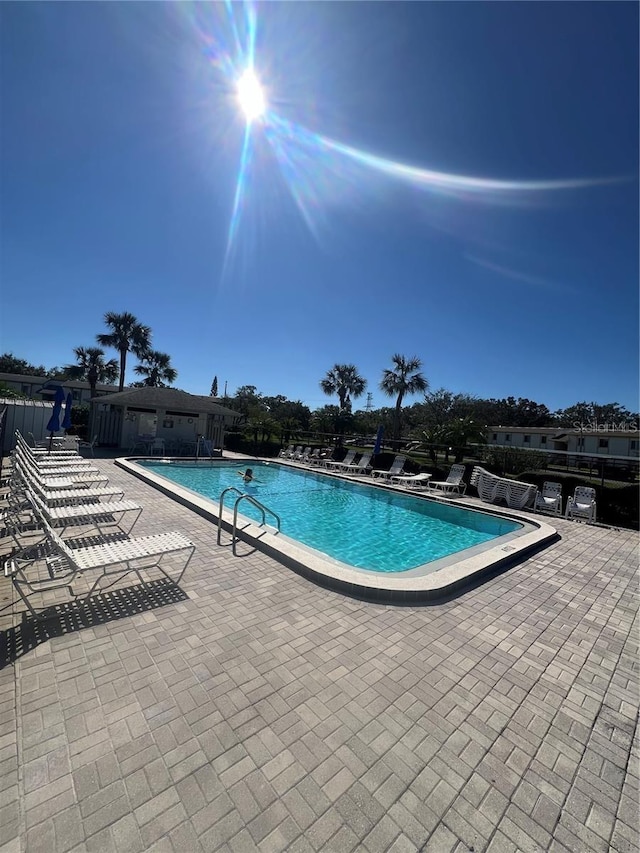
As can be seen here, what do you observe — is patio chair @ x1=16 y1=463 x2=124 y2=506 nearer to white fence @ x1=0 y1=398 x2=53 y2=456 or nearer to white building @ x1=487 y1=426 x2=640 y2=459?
white fence @ x1=0 y1=398 x2=53 y2=456

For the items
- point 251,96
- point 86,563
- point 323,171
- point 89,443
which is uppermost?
point 251,96

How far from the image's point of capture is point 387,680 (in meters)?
2.72

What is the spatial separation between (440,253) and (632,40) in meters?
6.69

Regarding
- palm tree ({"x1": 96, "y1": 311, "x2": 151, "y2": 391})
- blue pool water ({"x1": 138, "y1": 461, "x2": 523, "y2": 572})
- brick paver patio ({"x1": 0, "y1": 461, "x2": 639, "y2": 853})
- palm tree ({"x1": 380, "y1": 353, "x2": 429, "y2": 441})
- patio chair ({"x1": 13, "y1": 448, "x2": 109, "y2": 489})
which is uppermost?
palm tree ({"x1": 96, "y1": 311, "x2": 151, "y2": 391})

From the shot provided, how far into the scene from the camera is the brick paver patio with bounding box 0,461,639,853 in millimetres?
1680

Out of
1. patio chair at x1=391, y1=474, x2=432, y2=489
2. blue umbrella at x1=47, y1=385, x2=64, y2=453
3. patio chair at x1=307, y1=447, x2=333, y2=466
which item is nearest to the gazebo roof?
patio chair at x1=307, y1=447, x2=333, y2=466

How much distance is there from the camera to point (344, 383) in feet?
96.1

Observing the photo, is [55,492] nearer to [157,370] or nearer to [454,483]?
[454,483]

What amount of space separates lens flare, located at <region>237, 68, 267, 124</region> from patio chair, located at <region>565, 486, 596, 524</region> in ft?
42.1

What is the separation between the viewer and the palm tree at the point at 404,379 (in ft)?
83.3

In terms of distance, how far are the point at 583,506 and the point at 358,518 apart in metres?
6.27

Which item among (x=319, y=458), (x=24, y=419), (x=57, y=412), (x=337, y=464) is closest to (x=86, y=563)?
(x=57, y=412)

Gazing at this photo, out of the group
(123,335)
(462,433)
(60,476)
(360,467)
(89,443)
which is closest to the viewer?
(60,476)

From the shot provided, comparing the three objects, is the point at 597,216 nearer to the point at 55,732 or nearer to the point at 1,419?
the point at 55,732
